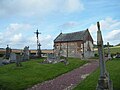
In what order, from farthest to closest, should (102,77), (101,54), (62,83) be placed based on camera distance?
(62,83), (101,54), (102,77)

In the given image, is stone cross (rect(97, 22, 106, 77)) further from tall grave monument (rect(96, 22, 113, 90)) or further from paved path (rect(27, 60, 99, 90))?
paved path (rect(27, 60, 99, 90))

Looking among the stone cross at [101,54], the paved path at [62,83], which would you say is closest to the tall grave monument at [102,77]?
the stone cross at [101,54]

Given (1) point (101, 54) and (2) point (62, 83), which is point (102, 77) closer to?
(1) point (101, 54)

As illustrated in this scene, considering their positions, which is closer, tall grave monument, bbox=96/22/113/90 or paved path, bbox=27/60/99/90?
tall grave monument, bbox=96/22/113/90

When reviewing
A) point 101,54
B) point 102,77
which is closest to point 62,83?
point 102,77

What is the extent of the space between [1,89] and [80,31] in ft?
185

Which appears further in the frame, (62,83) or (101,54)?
(62,83)

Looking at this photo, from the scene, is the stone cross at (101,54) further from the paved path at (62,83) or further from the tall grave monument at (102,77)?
the paved path at (62,83)

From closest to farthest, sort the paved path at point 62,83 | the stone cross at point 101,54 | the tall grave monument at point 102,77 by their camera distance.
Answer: the tall grave monument at point 102,77 < the stone cross at point 101,54 < the paved path at point 62,83

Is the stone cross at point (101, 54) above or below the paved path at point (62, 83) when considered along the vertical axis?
above

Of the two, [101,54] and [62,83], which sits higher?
[101,54]

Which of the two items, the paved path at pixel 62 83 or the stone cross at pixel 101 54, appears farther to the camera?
the paved path at pixel 62 83

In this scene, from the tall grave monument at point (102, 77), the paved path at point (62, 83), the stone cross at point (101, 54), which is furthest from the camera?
the paved path at point (62, 83)

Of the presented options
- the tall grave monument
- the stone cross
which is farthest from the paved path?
the stone cross
